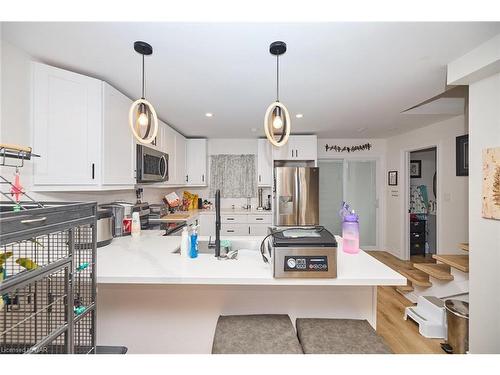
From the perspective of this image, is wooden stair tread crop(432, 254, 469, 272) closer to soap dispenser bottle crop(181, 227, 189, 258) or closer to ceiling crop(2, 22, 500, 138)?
ceiling crop(2, 22, 500, 138)

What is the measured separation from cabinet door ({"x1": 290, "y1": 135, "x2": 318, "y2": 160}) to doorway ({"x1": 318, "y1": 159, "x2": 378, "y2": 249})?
82 centimetres

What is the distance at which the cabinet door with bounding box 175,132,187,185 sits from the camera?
3.83 metres

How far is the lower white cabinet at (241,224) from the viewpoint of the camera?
411cm

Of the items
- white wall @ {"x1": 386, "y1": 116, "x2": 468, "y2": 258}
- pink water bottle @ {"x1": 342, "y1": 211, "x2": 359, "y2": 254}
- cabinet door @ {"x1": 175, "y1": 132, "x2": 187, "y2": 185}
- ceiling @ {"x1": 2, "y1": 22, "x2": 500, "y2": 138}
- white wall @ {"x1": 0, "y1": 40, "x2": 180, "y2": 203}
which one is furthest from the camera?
cabinet door @ {"x1": 175, "y1": 132, "x2": 187, "y2": 185}

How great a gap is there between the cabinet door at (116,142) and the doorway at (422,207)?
4.49 meters

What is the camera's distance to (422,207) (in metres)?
4.74

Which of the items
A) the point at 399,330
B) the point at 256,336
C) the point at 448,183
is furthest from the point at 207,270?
the point at 448,183

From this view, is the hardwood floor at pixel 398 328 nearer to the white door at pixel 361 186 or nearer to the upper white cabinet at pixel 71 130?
the white door at pixel 361 186

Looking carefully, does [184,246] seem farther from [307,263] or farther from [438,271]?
[438,271]

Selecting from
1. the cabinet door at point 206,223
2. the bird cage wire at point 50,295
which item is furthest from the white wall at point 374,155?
the bird cage wire at point 50,295

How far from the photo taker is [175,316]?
1.55m

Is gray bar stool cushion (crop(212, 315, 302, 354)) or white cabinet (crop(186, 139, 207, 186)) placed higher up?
white cabinet (crop(186, 139, 207, 186))

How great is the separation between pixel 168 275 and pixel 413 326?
99.2 inches

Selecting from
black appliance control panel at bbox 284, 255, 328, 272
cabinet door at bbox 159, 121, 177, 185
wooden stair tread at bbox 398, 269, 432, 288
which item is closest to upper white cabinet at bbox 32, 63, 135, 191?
cabinet door at bbox 159, 121, 177, 185
